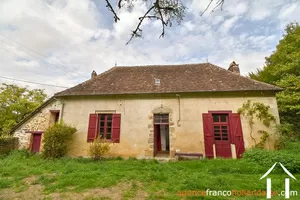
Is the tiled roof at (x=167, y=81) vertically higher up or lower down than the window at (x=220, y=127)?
higher up

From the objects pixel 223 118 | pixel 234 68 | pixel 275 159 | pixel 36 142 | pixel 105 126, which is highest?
pixel 234 68

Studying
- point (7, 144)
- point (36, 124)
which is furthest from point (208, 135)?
point (7, 144)

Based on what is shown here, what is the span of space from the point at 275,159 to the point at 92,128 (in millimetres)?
7810

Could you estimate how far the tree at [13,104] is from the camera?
40.9 feet

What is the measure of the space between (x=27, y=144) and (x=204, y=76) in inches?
437

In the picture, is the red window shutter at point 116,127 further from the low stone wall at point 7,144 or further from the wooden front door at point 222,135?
the low stone wall at point 7,144

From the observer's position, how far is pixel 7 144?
805cm

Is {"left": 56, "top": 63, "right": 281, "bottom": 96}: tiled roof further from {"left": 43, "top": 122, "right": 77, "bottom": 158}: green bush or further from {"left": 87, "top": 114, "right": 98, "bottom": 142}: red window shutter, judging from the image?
{"left": 43, "top": 122, "right": 77, "bottom": 158}: green bush

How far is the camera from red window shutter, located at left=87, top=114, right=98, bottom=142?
774 centimetres

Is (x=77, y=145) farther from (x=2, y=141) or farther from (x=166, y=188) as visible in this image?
(x=166, y=188)

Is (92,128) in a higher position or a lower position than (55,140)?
higher

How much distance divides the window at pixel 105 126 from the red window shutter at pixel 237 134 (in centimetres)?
617

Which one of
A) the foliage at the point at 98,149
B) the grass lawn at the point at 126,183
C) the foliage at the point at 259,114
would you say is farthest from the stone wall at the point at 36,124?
the foliage at the point at 259,114

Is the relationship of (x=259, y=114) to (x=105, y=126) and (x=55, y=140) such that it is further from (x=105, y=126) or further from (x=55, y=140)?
(x=55, y=140)
